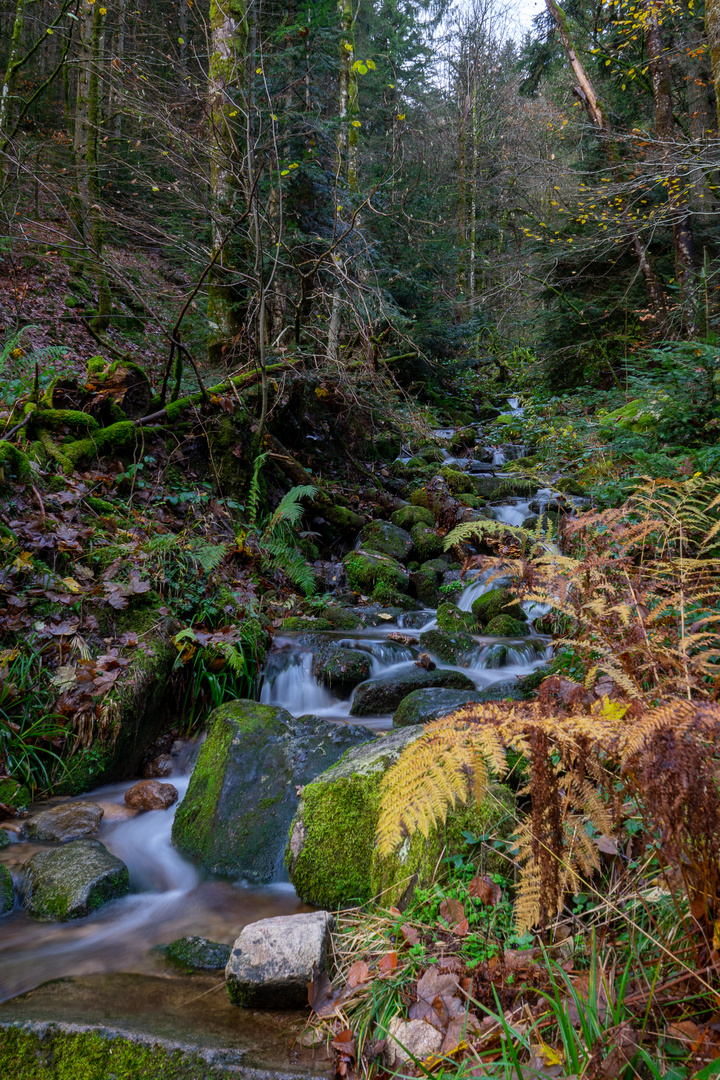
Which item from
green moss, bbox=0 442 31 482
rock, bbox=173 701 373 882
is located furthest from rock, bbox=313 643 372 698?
green moss, bbox=0 442 31 482

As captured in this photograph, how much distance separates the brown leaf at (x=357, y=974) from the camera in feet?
6.75

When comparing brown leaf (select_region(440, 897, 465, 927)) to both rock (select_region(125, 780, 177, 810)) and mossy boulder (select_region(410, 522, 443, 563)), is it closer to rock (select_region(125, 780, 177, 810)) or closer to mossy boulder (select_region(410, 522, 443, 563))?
rock (select_region(125, 780, 177, 810))

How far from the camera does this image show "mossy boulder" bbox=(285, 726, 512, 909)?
269cm

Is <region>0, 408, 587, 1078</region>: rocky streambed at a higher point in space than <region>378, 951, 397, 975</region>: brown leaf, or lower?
lower

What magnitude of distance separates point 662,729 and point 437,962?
119 cm

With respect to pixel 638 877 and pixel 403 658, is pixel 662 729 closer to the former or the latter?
pixel 638 877

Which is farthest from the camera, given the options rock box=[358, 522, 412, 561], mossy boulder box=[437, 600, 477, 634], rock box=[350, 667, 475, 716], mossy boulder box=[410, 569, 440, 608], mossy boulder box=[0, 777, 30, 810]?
rock box=[358, 522, 412, 561]

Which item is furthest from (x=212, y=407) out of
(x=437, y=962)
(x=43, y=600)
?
(x=437, y=962)

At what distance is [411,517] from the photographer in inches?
387

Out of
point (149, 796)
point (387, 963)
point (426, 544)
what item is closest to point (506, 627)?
point (426, 544)

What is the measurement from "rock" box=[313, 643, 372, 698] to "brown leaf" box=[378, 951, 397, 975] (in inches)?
148

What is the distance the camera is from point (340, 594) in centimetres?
786

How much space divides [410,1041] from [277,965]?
2.11ft

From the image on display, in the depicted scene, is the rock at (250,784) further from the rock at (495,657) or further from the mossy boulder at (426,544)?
the mossy boulder at (426,544)
